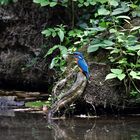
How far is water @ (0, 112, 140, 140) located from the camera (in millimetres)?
4699

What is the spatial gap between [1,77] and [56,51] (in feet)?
4.03

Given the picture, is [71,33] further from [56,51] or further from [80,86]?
[80,86]

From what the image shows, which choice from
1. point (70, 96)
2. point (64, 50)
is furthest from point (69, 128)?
point (64, 50)

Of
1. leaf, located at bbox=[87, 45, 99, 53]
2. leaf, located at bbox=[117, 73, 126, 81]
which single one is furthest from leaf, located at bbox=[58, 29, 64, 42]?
leaf, located at bbox=[117, 73, 126, 81]

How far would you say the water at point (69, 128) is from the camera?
4699mm

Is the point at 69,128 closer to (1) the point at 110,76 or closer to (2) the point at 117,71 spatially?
(1) the point at 110,76

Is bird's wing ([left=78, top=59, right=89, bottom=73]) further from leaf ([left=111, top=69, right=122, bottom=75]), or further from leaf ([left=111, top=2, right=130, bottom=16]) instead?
leaf ([left=111, top=2, right=130, bottom=16])

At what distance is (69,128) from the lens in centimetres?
515

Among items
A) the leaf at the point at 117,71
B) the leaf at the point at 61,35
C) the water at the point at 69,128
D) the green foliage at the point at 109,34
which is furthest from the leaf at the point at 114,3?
the water at the point at 69,128

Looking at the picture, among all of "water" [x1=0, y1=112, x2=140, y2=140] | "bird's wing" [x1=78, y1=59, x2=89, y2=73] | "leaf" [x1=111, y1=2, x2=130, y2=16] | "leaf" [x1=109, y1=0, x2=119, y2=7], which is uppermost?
"leaf" [x1=109, y1=0, x2=119, y2=7]

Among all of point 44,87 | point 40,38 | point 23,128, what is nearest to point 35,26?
point 40,38

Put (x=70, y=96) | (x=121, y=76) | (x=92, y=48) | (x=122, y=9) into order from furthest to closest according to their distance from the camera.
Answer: (x=122, y=9) < (x=92, y=48) < (x=70, y=96) < (x=121, y=76)

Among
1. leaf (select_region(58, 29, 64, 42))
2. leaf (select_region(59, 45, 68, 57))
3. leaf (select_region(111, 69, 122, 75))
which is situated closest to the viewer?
leaf (select_region(111, 69, 122, 75))

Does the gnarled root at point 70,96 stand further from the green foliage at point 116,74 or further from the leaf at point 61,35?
the leaf at point 61,35
